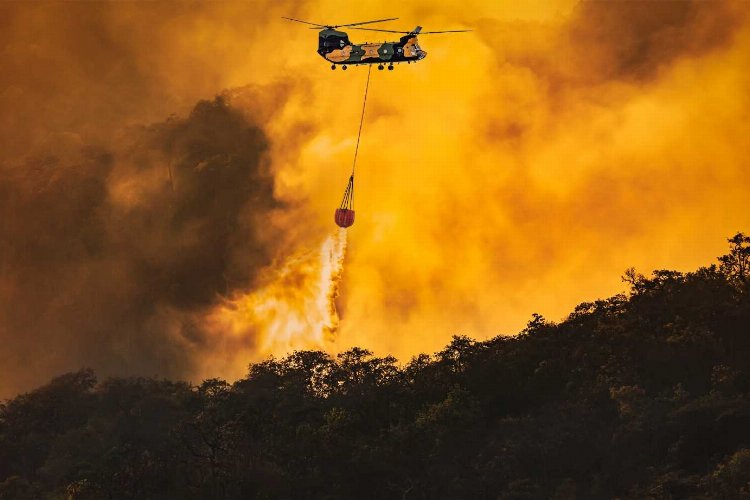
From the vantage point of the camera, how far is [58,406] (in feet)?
388

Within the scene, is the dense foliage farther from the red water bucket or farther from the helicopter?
the helicopter

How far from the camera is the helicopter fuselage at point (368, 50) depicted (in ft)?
313

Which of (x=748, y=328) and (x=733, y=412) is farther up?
(x=748, y=328)

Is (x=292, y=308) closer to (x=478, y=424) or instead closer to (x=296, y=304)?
(x=296, y=304)

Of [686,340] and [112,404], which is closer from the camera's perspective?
[686,340]

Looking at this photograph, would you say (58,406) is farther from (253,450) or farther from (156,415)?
(253,450)

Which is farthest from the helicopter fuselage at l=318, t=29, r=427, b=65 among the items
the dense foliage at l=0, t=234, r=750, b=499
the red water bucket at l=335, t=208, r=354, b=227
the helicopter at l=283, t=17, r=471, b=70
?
the dense foliage at l=0, t=234, r=750, b=499

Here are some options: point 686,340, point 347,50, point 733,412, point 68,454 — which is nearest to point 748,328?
point 686,340

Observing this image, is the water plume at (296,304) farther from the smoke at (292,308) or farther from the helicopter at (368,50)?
the helicopter at (368,50)

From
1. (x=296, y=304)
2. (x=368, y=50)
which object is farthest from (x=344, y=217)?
(x=296, y=304)

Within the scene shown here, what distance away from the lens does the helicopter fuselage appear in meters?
95.4

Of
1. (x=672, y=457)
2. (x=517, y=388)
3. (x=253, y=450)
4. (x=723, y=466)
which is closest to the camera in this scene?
(x=723, y=466)

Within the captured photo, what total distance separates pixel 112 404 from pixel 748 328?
6244 cm

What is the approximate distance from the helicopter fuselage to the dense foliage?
26998 millimetres
